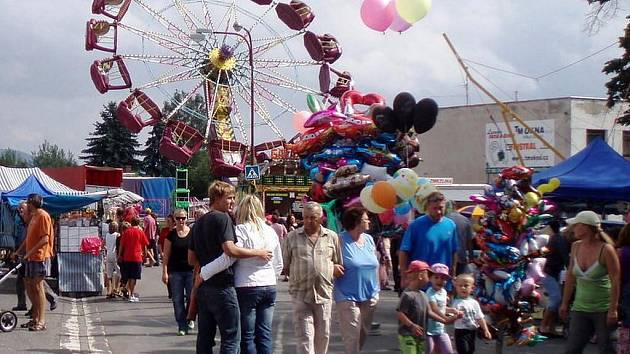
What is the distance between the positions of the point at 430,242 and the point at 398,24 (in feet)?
17.2

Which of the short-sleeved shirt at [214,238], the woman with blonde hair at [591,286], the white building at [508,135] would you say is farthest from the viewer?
the white building at [508,135]

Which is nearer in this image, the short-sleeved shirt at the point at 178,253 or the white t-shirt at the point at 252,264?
the white t-shirt at the point at 252,264

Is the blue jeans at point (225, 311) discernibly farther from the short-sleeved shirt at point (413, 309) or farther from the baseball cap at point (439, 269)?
the baseball cap at point (439, 269)

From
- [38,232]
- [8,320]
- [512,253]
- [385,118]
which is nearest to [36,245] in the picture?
[38,232]

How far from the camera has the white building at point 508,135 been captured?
47.0m

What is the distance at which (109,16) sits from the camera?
31.9m

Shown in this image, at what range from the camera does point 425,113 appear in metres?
11.7

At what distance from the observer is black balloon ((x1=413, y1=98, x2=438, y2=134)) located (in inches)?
459

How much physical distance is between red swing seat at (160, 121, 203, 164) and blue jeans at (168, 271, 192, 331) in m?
19.4

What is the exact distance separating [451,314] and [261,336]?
1.65 m

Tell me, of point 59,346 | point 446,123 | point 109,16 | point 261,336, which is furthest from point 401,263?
point 446,123

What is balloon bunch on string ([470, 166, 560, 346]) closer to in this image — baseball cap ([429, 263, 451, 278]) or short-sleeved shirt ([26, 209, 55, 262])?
baseball cap ([429, 263, 451, 278])

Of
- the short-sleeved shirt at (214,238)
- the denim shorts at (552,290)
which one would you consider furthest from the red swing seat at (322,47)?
the short-sleeved shirt at (214,238)

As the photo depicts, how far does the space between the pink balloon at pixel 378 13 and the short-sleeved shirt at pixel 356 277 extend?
17.4ft
